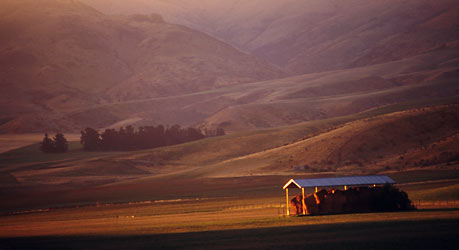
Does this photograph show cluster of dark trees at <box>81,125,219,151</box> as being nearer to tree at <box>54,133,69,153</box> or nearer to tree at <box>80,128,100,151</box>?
tree at <box>80,128,100,151</box>

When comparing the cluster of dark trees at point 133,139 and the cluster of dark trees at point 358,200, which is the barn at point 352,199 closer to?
the cluster of dark trees at point 358,200

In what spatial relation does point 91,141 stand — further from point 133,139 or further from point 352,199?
point 352,199

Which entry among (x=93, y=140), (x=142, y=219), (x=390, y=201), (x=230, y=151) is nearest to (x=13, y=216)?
(x=142, y=219)

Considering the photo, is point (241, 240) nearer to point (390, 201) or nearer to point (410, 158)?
point (390, 201)

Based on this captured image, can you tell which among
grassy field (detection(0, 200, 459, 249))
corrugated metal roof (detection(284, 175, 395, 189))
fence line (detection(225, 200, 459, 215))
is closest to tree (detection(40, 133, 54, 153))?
grassy field (detection(0, 200, 459, 249))

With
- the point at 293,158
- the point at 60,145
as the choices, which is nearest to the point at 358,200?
the point at 293,158

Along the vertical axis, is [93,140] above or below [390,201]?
above

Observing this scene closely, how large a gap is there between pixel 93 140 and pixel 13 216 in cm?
8715

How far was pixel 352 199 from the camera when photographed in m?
43.6

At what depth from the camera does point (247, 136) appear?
138 metres

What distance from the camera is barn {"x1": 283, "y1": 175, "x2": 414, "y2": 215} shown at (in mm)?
42781

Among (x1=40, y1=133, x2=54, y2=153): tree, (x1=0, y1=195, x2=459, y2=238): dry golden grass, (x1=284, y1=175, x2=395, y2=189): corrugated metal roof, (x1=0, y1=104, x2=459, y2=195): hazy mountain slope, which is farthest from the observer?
(x1=40, y1=133, x2=54, y2=153): tree

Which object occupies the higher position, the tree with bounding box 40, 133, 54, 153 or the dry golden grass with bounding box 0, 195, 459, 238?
the tree with bounding box 40, 133, 54, 153

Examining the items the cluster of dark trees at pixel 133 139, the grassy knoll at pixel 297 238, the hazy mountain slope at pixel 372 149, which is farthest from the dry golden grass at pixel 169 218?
the cluster of dark trees at pixel 133 139
